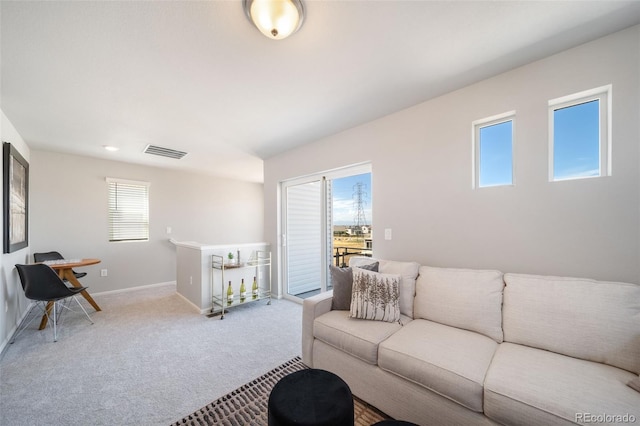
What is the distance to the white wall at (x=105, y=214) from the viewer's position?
3.98m

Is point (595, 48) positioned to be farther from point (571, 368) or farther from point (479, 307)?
point (571, 368)

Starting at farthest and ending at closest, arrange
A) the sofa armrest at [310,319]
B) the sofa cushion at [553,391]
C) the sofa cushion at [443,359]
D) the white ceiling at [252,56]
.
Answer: the sofa armrest at [310,319]
the white ceiling at [252,56]
the sofa cushion at [443,359]
the sofa cushion at [553,391]

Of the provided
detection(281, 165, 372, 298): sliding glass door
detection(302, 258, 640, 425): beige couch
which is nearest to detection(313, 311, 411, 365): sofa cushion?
detection(302, 258, 640, 425): beige couch

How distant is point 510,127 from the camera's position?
2143 millimetres

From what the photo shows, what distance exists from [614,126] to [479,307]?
4.92ft

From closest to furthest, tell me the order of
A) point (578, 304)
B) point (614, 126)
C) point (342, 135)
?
point (578, 304) → point (614, 126) → point (342, 135)

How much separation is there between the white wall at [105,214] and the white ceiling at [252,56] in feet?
4.67

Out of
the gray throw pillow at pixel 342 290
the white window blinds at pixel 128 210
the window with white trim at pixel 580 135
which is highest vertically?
the window with white trim at pixel 580 135

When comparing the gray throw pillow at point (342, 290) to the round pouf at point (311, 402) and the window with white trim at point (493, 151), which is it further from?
the window with white trim at point (493, 151)

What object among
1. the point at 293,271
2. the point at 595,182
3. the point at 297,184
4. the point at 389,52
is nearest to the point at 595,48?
the point at 595,182

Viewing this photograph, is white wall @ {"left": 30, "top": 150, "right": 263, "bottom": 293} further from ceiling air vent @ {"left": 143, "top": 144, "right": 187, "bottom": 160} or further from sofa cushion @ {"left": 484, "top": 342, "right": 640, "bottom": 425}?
sofa cushion @ {"left": 484, "top": 342, "right": 640, "bottom": 425}

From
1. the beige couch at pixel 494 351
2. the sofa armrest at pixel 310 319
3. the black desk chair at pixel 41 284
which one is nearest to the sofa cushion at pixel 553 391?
the beige couch at pixel 494 351

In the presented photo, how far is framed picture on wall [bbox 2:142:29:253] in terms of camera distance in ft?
8.29

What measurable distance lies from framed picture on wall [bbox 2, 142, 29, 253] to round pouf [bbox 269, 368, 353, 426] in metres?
3.36
